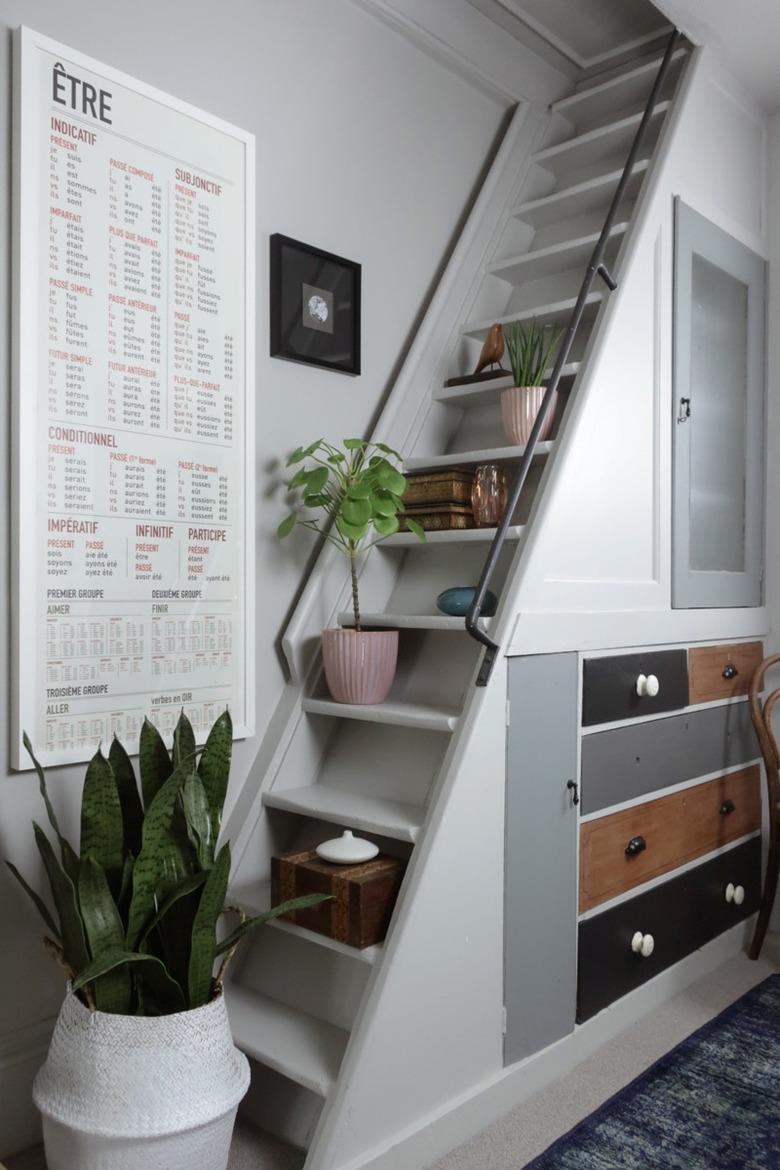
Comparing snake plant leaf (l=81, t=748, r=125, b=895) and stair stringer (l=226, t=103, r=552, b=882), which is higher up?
stair stringer (l=226, t=103, r=552, b=882)

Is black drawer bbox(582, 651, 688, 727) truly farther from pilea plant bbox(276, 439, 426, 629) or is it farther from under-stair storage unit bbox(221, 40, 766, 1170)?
pilea plant bbox(276, 439, 426, 629)

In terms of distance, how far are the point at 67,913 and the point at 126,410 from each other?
1.01m

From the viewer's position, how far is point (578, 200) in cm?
276

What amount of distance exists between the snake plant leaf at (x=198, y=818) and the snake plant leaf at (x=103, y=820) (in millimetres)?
123

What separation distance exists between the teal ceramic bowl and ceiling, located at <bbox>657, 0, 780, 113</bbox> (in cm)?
161

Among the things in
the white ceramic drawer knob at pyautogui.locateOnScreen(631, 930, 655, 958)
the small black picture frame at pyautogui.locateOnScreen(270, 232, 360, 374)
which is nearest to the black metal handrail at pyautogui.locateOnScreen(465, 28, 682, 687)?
the small black picture frame at pyautogui.locateOnScreen(270, 232, 360, 374)

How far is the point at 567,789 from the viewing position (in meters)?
2.22

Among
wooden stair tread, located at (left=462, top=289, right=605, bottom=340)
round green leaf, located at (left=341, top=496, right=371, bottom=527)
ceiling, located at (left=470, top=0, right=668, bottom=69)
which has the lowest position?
round green leaf, located at (left=341, top=496, right=371, bottom=527)

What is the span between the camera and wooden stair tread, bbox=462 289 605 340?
2.45 metres

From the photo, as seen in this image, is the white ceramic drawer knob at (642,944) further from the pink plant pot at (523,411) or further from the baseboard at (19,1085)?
the baseboard at (19,1085)

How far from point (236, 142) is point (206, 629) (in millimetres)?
1141

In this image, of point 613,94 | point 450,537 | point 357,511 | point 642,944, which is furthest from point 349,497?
point 613,94

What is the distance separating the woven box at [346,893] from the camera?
1864 mm

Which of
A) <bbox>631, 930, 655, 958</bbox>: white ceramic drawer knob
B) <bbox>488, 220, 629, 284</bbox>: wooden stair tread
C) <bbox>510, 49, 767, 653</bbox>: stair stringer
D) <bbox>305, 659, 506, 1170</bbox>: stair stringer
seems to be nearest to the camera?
<bbox>305, 659, 506, 1170</bbox>: stair stringer
